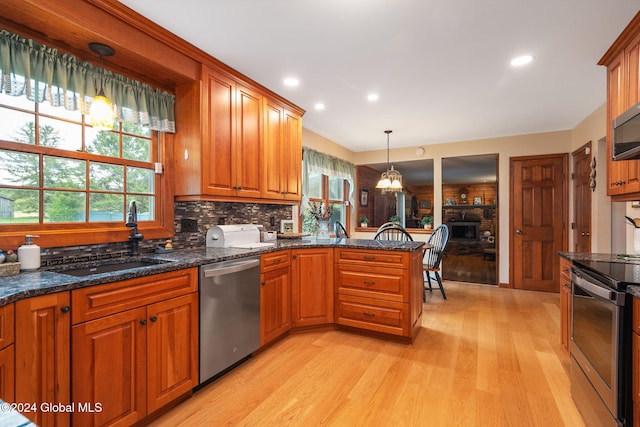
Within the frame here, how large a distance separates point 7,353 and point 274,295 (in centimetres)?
175

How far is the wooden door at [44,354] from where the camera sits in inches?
48.4

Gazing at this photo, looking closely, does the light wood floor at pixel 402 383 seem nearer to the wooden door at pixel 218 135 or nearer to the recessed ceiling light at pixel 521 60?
the wooden door at pixel 218 135

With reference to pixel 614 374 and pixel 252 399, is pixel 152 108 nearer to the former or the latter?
pixel 252 399

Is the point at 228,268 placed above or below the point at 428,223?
below

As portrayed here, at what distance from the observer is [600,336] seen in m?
1.62

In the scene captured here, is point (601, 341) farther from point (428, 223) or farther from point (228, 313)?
point (428, 223)

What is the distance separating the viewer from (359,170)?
6.21 metres

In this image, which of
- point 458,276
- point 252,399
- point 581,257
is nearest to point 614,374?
point 581,257

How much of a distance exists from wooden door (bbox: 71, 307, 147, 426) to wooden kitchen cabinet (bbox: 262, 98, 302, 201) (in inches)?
67.5

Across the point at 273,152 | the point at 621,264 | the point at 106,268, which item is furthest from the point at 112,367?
the point at 621,264

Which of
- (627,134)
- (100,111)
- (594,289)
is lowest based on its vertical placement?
(594,289)

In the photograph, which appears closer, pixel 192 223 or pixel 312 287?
pixel 192 223

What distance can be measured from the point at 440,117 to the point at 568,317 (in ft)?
8.58

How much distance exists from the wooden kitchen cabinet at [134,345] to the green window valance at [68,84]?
3.97ft
